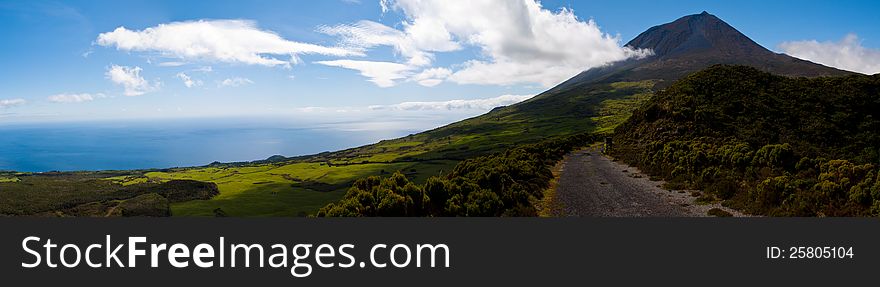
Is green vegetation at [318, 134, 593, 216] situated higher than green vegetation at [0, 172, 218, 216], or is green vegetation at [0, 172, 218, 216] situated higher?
green vegetation at [318, 134, 593, 216]

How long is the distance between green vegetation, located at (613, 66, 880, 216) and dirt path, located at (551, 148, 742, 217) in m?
1.45

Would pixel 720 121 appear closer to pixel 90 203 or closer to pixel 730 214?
pixel 730 214

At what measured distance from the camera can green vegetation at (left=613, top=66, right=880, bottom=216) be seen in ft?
50.7

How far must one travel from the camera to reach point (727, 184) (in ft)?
61.5

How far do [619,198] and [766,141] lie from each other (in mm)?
26652

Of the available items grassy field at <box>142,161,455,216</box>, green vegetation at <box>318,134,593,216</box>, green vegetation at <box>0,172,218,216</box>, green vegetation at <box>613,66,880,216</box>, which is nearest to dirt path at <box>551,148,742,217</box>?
green vegetation at <box>613,66,880,216</box>

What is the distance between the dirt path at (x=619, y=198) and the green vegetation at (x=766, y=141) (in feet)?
4.76

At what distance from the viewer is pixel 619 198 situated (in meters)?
19.4

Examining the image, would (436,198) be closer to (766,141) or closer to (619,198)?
(619,198)

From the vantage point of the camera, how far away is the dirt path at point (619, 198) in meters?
16.7

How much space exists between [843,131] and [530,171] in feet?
126

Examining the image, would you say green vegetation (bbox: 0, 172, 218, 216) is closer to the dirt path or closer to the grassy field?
the grassy field

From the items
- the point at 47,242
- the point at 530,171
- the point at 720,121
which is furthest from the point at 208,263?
the point at 720,121

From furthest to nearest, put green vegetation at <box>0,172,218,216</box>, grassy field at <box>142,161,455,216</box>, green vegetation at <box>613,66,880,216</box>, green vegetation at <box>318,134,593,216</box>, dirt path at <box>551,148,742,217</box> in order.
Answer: green vegetation at <box>0,172,218,216</box> → grassy field at <box>142,161,455,216</box> → dirt path at <box>551,148,742,217</box> → green vegetation at <box>613,66,880,216</box> → green vegetation at <box>318,134,593,216</box>
